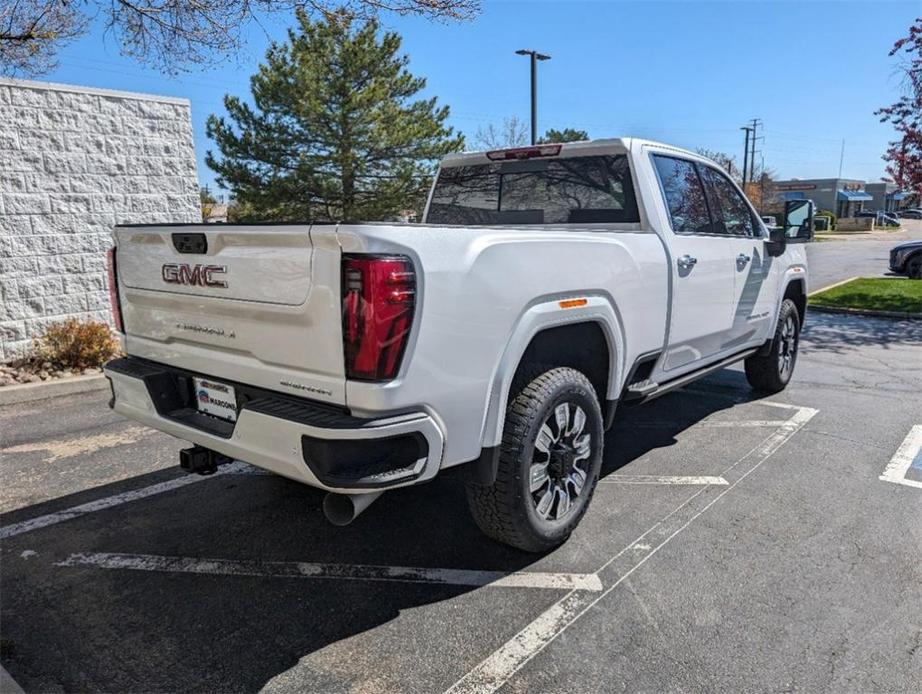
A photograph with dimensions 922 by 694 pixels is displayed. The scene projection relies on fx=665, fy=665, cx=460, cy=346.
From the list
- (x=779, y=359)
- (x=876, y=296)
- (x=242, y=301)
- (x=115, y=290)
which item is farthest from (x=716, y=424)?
(x=876, y=296)

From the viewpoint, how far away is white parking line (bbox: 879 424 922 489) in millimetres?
4371

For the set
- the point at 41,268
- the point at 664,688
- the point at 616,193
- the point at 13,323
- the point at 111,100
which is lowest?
the point at 664,688

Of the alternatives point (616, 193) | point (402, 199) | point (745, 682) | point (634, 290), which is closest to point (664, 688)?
point (745, 682)

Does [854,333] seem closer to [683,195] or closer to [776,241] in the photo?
[776,241]

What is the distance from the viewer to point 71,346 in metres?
7.19

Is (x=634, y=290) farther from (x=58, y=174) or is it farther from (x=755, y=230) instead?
(x=58, y=174)

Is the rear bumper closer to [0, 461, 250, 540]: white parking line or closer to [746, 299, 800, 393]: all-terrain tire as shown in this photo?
[0, 461, 250, 540]: white parking line

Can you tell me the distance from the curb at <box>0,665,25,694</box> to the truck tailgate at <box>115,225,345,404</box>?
1.36m

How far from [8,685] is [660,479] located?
359 cm

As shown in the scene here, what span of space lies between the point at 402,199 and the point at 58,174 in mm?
10858

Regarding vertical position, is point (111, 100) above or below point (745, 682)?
above

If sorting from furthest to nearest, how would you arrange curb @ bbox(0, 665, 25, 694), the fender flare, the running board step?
the running board step
the fender flare
curb @ bbox(0, 665, 25, 694)

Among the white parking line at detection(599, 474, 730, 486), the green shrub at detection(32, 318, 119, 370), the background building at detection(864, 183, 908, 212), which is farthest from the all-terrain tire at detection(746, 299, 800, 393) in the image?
the background building at detection(864, 183, 908, 212)

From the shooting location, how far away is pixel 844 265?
22453 mm
